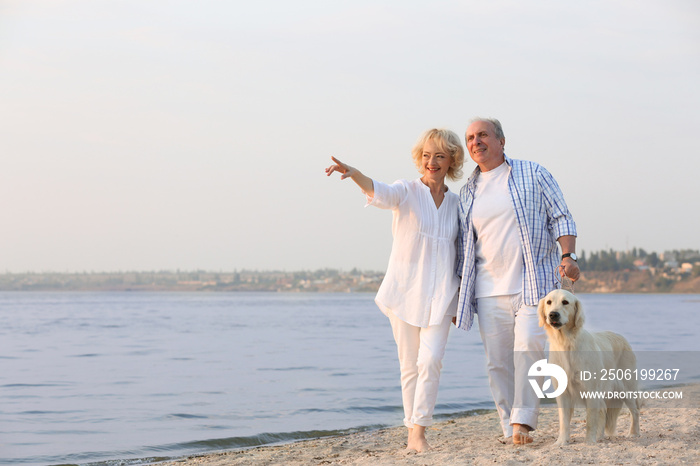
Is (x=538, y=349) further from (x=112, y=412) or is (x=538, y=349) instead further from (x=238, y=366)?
(x=238, y=366)

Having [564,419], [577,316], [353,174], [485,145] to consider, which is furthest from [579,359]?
[353,174]

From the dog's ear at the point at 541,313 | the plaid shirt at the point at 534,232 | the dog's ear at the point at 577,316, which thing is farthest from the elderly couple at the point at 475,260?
the dog's ear at the point at 577,316

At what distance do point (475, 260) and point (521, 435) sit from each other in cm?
128

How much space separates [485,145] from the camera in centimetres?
488

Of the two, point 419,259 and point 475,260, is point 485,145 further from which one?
point 419,259

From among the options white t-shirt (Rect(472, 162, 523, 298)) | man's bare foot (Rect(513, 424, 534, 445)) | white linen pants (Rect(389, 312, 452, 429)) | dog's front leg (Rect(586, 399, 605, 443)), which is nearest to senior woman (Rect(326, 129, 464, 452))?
white linen pants (Rect(389, 312, 452, 429))

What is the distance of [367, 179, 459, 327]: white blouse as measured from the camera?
486 cm

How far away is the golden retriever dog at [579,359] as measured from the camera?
13.9 feet

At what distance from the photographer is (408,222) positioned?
494 centimetres

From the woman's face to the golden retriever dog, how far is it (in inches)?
49.4

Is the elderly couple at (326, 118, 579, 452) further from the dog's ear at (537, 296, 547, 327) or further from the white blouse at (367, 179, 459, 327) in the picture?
the dog's ear at (537, 296, 547, 327)

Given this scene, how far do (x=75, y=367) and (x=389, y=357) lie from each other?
737 centimetres

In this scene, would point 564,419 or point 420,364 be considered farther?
point 420,364

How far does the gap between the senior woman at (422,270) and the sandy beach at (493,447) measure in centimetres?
49
